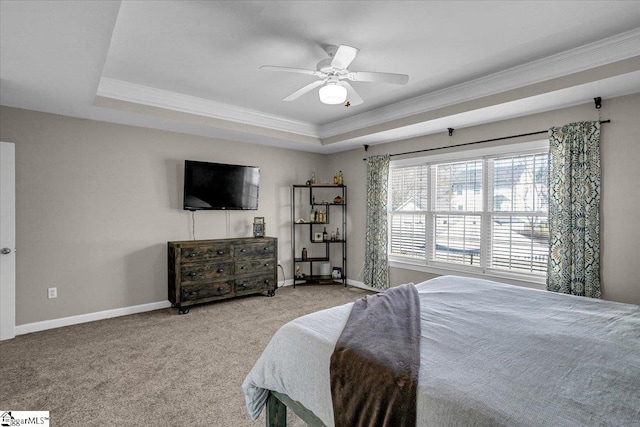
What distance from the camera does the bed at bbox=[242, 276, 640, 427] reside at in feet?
3.50

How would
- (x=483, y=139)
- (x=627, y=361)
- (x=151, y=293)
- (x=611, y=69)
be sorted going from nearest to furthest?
(x=627, y=361)
(x=611, y=69)
(x=483, y=139)
(x=151, y=293)

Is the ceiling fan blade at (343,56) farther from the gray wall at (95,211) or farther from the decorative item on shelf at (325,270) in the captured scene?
the decorative item on shelf at (325,270)

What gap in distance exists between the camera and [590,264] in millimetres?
3170

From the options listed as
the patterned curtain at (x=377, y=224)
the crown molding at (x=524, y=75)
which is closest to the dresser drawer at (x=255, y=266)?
the patterned curtain at (x=377, y=224)

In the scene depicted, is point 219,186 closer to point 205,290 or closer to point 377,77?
point 205,290

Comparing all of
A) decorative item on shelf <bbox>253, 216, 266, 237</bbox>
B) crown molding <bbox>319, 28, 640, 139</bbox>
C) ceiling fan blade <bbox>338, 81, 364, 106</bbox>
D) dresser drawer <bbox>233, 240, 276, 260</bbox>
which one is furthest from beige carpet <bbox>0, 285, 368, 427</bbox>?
crown molding <bbox>319, 28, 640, 139</bbox>

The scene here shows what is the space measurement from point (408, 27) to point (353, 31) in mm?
424

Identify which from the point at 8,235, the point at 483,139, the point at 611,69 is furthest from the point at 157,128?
the point at 611,69

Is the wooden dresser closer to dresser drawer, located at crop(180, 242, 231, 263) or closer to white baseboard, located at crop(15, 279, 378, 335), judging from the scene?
dresser drawer, located at crop(180, 242, 231, 263)

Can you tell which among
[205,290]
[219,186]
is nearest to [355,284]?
[205,290]

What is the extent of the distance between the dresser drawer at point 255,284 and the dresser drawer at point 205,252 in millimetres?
463

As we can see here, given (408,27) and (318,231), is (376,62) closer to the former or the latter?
(408,27)

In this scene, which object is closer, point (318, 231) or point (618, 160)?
point (618, 160)

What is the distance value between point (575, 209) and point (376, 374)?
3179mm
